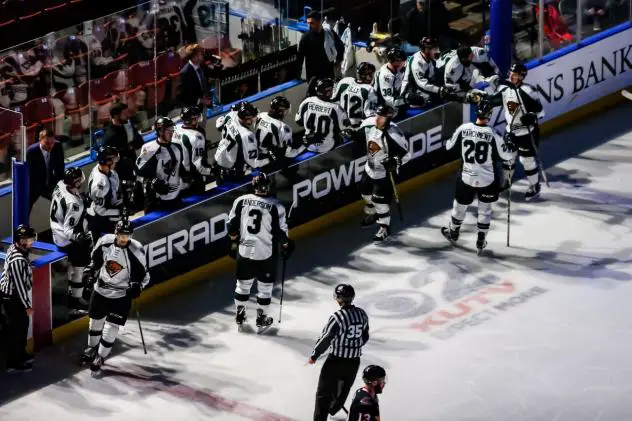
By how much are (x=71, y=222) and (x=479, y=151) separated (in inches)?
166

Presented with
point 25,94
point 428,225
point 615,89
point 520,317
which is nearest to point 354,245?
point 428,225

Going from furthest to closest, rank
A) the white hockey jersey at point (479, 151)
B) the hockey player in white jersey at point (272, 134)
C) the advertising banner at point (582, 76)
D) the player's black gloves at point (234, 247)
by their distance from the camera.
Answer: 1. the advertising banner at point (582, 76)
2. the hockey player in white jersey at point (272, 134)
3. the white hockey jersey at point (479, 151)
4. the player's black gloves at point (234, 247)

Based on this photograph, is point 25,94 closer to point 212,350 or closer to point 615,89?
point 212,350

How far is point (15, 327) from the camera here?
50.9ft

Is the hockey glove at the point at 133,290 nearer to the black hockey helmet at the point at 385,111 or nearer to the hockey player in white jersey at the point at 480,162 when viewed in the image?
the black hockey helmet at the point at 385,111

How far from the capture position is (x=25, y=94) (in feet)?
60.8

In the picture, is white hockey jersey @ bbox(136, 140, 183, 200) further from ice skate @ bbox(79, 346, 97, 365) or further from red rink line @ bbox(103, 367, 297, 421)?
red rink line @ bbox(103, 367, 297, 421)

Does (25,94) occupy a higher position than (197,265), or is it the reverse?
(25,94)

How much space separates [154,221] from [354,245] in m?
2.44

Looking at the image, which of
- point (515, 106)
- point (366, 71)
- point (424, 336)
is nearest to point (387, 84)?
point (366, 71)

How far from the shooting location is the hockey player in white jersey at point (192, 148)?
1755cm

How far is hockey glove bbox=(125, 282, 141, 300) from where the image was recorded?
15.6 m

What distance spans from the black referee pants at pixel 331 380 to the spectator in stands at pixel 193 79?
5.71 metres

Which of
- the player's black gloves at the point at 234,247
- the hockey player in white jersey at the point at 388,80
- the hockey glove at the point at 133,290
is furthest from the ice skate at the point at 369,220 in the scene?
the hockey glove at the point at 133,290
